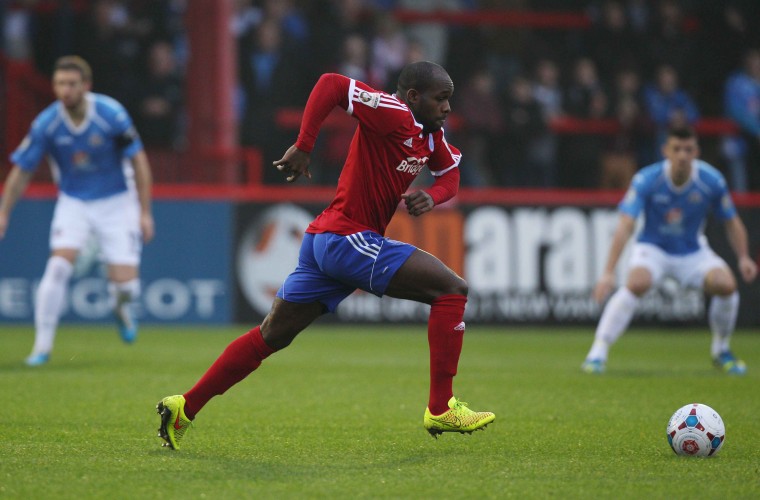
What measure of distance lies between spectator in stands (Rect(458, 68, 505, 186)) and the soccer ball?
10.2 metres

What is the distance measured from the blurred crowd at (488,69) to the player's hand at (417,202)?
992 centimetres

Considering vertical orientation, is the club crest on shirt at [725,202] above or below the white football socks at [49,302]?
above

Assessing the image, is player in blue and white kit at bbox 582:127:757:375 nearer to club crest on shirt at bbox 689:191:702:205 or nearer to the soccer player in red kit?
club crest on shirt at bbox 689:191:702:205

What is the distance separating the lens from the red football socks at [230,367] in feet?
19.4

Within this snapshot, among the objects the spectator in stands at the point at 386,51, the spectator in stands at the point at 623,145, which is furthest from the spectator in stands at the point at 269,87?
the spectator in stands at the point at 623,145

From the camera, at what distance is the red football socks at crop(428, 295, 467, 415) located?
5930 mm

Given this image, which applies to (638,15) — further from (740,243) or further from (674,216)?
(740,243)

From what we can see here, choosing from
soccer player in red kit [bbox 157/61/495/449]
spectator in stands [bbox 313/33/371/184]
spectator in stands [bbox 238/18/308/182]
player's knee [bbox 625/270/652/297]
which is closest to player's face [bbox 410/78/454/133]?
soccer player in red kit [bbox 157/61/495/449]

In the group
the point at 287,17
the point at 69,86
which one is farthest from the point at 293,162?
the point at 287,17

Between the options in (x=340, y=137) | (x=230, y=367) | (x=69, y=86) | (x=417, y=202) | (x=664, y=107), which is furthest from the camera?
(x=664, y=107)

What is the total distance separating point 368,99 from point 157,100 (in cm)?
1024

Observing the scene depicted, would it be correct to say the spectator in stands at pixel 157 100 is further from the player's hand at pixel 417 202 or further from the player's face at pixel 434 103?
the player's hand at pixel 417 202

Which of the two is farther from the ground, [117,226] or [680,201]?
[680,201]

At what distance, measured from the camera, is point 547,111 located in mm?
16656
